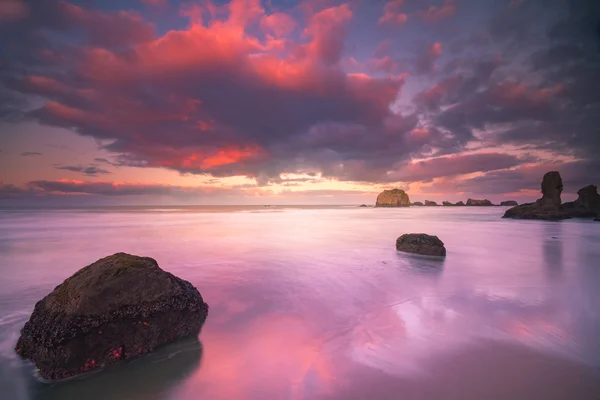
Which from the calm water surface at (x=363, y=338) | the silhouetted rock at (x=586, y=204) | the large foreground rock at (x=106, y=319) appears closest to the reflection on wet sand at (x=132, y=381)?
the calm water surface at (x=363, y=338)

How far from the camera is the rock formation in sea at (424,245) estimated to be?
467 inches

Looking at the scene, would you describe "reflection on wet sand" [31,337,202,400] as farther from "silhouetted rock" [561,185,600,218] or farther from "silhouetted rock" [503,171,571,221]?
"silhouetted rock" [561,185,600,218]

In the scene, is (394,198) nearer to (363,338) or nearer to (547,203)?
(547,203)

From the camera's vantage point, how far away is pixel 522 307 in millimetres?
6027

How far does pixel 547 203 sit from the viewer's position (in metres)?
41.5

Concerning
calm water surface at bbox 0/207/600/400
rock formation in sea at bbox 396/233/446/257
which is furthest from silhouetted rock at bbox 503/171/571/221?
rock formation in sea at bbox 396/233/446/257

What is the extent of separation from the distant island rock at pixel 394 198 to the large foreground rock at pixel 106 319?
A: 153284 millimetres

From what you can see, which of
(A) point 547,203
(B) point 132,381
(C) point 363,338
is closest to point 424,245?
(C) point 363,338

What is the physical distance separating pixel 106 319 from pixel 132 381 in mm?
948

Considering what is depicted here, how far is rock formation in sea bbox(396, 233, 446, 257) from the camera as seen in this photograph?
11859 mm

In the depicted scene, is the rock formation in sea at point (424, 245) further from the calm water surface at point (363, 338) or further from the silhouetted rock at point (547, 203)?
the silhouetted rock at point (547, 203)

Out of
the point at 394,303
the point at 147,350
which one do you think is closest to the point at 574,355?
the point at 394,303

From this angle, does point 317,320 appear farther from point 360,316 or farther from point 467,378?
point 467,378

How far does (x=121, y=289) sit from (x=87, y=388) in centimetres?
127
